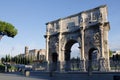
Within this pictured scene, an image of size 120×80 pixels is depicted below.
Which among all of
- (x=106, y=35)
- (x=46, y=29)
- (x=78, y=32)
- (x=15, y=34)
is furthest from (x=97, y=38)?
(x=15, y=34)

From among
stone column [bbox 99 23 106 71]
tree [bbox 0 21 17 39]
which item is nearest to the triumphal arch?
stone column [bbox 99 23 106 71]

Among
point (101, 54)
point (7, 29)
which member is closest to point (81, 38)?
point (101, 54)

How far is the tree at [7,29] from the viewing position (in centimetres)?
4406

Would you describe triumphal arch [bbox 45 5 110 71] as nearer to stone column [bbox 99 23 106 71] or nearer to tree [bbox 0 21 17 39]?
stone column [bbox 99 23 106 71]

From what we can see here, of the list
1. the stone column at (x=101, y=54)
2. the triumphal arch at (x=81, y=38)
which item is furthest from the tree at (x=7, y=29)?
the stone column at (x=101, y=54)

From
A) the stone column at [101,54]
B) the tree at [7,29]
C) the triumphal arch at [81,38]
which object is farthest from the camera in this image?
the tree at [7,29]

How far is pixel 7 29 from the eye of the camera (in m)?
44.8

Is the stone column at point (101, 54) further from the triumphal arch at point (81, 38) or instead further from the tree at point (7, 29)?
the tree at point (7, 29)

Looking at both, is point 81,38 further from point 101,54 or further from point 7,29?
point 7,29

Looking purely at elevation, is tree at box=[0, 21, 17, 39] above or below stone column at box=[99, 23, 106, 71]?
above

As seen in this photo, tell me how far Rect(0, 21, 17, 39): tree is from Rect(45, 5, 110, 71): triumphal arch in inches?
254

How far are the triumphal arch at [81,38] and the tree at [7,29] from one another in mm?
6456

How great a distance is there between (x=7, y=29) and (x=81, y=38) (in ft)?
48.0

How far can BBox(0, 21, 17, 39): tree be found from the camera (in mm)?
44062
